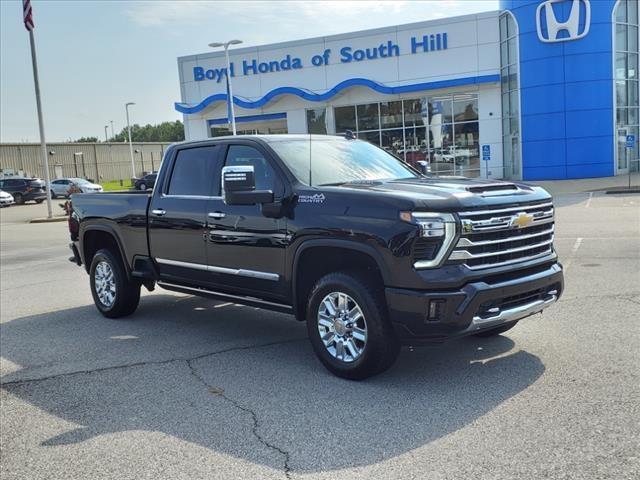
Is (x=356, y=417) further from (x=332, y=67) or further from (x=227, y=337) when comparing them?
(x=332, y=67)

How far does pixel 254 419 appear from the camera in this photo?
4445 millimetres

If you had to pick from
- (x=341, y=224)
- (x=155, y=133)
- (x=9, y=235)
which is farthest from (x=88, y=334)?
(x=155, y=133)

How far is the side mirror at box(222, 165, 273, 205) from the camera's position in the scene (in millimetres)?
5258

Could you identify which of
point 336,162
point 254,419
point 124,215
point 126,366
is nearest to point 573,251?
point 336,162

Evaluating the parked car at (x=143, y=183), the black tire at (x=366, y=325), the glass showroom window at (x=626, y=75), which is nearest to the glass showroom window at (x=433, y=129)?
the glass showroom window at (x=626, y=75)

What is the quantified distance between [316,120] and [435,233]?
35071mm

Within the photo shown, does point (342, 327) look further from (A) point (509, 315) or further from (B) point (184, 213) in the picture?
(B) point (184, 213)

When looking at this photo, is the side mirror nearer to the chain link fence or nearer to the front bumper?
the front bumper

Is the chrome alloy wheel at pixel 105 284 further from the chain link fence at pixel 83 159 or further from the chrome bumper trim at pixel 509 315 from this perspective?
the chain link fence at pixel 83 159

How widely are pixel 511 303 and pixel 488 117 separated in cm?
3150

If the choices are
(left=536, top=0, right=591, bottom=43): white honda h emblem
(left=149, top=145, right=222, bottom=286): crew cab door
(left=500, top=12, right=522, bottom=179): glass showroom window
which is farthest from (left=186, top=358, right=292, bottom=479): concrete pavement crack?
(left=500, top=12, right=522, bottom=179): glass showroom window

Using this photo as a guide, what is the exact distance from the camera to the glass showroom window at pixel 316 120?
3853 centimetres

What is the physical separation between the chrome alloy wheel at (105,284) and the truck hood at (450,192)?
364cm

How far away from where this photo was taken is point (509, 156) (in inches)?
1357
